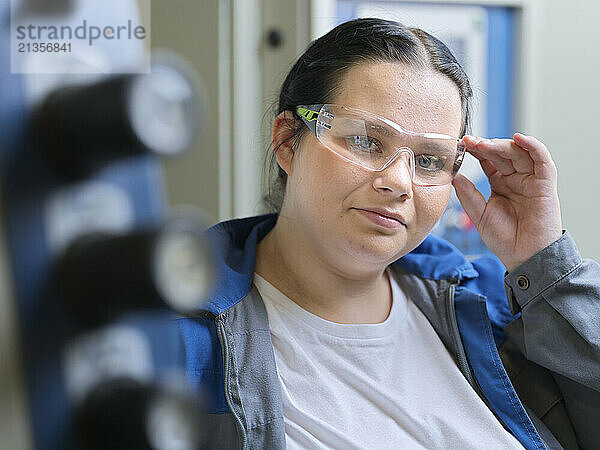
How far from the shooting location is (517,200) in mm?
1309

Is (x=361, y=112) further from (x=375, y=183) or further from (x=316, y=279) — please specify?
(x=316, y=279)

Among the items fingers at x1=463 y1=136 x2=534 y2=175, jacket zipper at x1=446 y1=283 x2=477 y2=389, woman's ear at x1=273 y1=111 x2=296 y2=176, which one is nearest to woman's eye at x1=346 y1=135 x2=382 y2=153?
woman's ear at x1=273 y1=111 x2=296 y2=176

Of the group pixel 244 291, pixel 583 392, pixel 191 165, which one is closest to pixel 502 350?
pixel 583 392

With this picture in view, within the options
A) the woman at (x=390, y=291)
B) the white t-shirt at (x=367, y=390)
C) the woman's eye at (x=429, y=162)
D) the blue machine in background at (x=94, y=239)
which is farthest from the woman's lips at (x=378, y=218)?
the blue machine in background at (x=94, y=239)

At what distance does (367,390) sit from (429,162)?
374 mm

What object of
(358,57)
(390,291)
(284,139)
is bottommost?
(390,291)

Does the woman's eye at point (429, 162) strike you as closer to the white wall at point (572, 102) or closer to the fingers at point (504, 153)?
the fingers at point (504, 153)

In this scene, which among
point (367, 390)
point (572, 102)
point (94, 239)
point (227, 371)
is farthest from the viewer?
point (572, 102)

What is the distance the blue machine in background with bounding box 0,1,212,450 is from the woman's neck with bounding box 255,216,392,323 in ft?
2.87

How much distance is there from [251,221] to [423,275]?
338 mm

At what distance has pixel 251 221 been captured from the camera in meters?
1.32

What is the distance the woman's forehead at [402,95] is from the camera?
106cm

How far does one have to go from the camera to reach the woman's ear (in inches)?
46.2

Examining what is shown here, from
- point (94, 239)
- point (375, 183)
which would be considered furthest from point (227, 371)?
point (94, 239)
